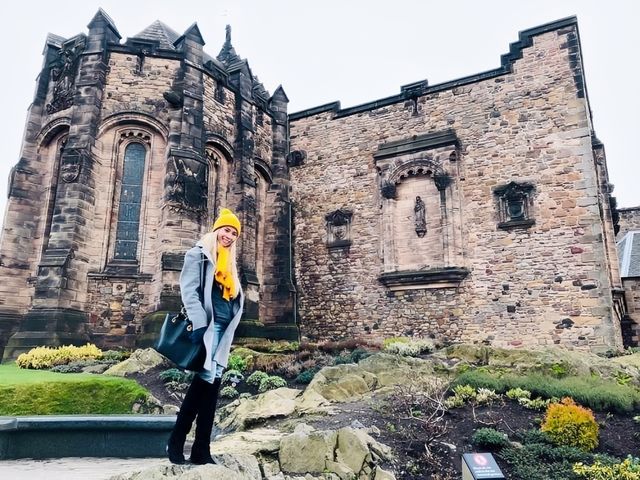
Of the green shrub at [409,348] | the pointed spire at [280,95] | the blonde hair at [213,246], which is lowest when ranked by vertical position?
the green shrub at [409,348]

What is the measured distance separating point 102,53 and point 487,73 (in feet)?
39.7

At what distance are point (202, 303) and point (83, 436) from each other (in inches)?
111

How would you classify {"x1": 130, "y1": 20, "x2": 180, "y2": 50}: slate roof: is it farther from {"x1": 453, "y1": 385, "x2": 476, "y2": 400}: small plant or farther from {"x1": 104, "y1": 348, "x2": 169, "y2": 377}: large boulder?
{"x1": 453, "y1": 385, "x2": 476, "y2": 400}: small plant

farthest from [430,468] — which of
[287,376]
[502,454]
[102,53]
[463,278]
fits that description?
[102,53]

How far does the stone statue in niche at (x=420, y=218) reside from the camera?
16.3 m

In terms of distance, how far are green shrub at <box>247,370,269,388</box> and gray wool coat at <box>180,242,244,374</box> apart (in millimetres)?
7441

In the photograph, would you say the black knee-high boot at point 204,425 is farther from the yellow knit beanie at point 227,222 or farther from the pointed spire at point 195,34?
the pointed spire at point 195,34

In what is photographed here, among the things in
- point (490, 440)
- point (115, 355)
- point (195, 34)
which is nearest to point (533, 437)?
point (490, 440)

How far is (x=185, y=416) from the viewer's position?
3635mm

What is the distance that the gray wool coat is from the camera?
344 cm

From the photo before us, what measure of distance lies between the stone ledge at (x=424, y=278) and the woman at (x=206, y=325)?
12.5 meters

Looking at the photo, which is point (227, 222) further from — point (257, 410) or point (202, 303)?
A: point (257, 410)

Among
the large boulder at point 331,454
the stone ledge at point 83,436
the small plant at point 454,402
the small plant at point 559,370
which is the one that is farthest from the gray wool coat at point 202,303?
the small plant at point 559,370

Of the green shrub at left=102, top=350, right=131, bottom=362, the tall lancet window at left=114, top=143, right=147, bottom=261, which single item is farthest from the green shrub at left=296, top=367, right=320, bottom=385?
the tall lancet window at left=114, top=143, right=147, bottom=261
